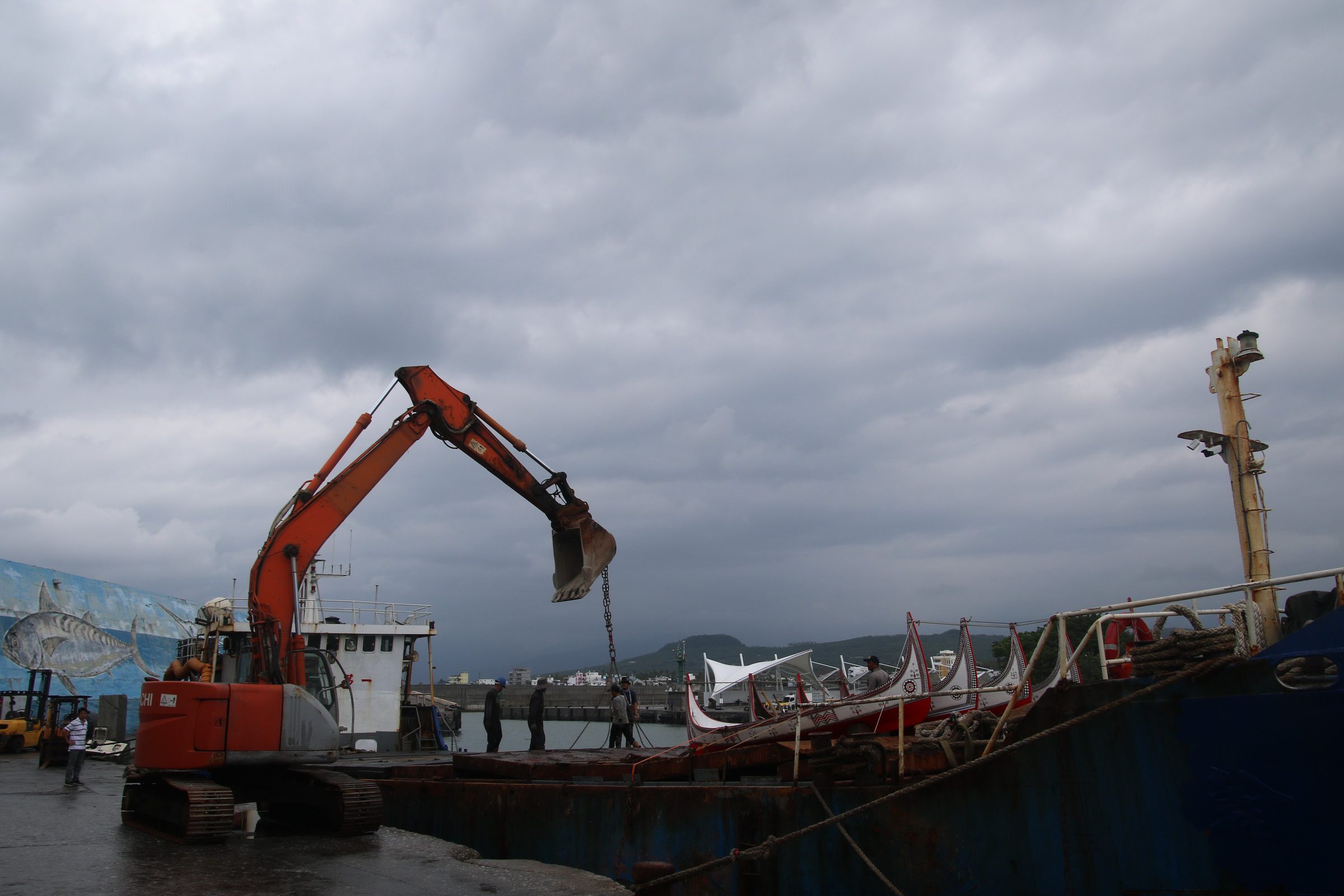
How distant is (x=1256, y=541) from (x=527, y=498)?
34.9 ft

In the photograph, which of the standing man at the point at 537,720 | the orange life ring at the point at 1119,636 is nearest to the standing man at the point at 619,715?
the standing man at the point at 537,720

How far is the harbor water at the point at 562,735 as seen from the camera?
5866 centimetres

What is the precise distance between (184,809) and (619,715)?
978 cm

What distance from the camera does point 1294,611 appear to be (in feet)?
21.5

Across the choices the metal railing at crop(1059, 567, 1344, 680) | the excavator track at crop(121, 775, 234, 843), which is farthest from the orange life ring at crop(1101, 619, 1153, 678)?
the excavator track at crop(121, 775, 234, 843)

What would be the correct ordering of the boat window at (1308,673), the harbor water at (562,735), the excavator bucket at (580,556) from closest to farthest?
the boat window at (1308,673)
the excavator bucket at (580,556)
the harbor water at (562,735)

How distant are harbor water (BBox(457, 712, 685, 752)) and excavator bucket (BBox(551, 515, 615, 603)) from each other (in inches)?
1401

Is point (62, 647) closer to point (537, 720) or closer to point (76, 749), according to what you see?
point (76, 749)

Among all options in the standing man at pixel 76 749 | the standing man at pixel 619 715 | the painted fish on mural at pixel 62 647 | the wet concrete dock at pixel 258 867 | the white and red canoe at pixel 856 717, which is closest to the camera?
the wet concrete dock at pixel 258 867

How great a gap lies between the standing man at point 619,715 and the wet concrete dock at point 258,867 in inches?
289

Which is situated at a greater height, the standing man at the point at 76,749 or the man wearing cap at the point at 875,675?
the man wearing cap at the point at 875,675

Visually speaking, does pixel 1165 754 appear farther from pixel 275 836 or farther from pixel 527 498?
pixel 527 498

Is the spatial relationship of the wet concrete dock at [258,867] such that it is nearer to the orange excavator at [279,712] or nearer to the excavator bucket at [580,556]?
the orange excavator at [279,712]

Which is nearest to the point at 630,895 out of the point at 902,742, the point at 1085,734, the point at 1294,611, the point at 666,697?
the point at 902,742
